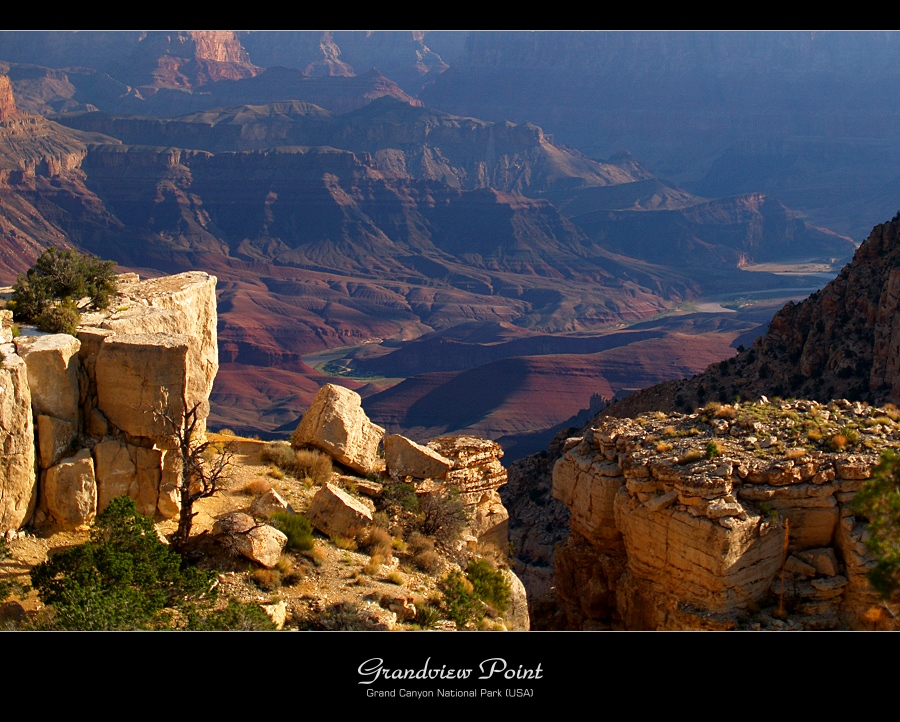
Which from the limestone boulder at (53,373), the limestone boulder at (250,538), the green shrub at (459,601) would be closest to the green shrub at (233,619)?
the limestone boulder at (250,538)

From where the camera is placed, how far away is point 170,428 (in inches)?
649

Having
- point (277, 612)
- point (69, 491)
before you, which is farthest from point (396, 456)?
point (69, 491)

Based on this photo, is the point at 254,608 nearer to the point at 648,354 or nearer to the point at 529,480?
the point at 529,480

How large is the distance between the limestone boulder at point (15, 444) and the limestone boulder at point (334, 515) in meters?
5.16

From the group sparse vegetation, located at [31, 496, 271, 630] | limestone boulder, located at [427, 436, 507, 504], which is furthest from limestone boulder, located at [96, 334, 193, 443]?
limestone boulder, located at [427, 436, 507, 504]

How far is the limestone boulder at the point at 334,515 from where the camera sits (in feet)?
61.3

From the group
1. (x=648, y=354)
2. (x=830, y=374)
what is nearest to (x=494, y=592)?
(x=830, y=374)

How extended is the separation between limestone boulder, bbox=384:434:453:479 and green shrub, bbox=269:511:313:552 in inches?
163

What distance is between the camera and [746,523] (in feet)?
58.1

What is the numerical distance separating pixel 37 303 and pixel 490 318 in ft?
582

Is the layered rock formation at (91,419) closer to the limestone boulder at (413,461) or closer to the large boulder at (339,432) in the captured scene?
the large boulder at (339,432)

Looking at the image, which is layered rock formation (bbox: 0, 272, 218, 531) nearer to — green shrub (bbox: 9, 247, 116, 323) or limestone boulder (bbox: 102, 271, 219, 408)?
limestone boulder (bbox: 102, 271, 219, 408)

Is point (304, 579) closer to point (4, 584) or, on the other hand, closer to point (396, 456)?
point (4, 584)

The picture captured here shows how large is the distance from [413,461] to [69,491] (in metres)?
8.25
